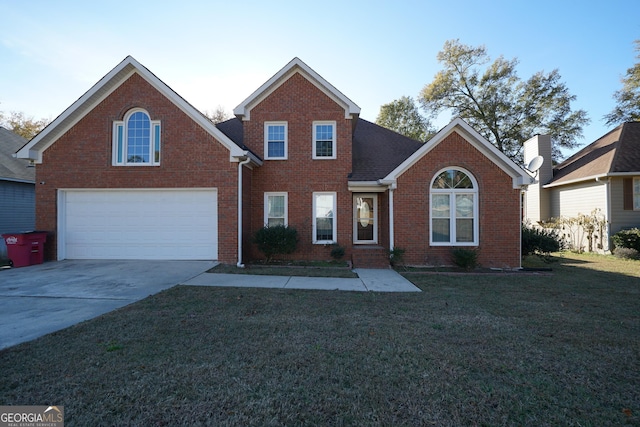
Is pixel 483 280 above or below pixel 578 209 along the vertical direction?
below

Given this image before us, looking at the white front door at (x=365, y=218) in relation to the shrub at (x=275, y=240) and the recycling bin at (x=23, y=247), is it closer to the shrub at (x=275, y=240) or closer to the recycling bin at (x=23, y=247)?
the shrub at (x=275, y=240)

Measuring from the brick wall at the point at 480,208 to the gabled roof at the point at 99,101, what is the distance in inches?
228

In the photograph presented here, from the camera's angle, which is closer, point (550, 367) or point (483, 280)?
point (550, 367)

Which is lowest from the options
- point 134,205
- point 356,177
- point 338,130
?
point 134,205

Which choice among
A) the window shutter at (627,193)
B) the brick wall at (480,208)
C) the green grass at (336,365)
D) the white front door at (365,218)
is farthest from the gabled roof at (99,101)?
the window shutter at (627,193)

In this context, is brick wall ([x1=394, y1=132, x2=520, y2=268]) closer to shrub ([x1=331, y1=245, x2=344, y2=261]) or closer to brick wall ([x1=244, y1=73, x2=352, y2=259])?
shrub ([x1=331, y1=245, x2=344, y2=261])

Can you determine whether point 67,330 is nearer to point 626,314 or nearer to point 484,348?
point 484,348

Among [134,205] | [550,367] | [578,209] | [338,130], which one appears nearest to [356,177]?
[338,130]

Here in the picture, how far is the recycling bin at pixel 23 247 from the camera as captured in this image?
952 cm

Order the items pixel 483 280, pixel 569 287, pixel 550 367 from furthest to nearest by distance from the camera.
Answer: pixel 483 280, pixel 569 287, pixel 550 367

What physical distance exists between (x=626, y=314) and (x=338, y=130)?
31.0 feet

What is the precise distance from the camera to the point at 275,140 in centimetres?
1201

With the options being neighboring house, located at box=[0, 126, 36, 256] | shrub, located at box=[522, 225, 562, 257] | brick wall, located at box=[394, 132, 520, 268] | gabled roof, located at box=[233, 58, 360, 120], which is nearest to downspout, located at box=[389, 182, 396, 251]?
brick wall, located at box=[394, 132, 520, 268]

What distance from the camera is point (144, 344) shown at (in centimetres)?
399
